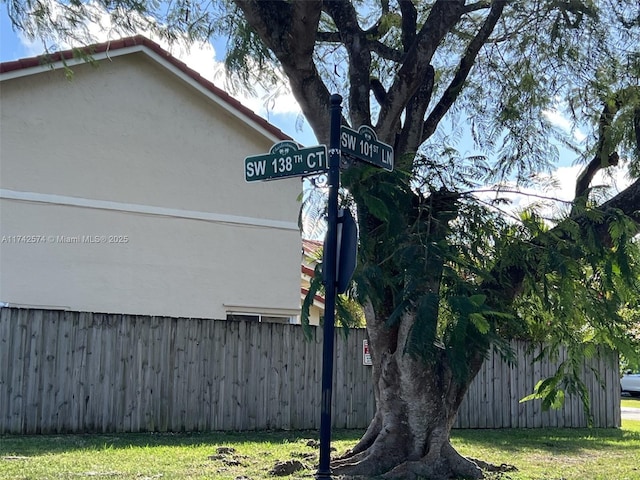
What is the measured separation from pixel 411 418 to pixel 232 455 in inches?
91.7

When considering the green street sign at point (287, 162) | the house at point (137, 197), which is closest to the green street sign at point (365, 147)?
the green street sign at point (287, 162)

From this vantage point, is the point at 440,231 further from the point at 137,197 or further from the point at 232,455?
the point at 137,197

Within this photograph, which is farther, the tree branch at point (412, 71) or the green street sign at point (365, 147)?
the tree branch at point (412, 71)

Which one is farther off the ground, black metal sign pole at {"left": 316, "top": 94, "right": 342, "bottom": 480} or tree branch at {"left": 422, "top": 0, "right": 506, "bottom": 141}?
tree branch at {"left": 422, "top": 0, "right": 506, "bottom": 141}

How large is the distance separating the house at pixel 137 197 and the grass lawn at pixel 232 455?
404 centimetres

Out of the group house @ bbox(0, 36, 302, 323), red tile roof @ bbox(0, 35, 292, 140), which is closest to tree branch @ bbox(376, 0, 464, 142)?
house @ bbox(0, 36, 302, 323)

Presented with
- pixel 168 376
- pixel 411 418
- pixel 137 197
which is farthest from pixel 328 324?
pixel 137 197

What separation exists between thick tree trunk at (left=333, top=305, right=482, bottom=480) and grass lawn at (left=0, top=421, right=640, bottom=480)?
586 mm

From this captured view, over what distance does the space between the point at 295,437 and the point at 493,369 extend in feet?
15.5

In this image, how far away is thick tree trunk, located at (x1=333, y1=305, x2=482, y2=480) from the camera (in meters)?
7.88

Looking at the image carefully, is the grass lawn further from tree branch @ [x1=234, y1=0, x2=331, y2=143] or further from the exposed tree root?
tree branch @ [x1=234, y1=0, x2=331, y2=143]

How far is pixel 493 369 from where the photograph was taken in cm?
1463

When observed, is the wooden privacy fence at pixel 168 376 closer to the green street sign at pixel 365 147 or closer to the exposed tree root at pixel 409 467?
the exposed tree root at pixel 409 467

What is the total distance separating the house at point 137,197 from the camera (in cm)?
1360
